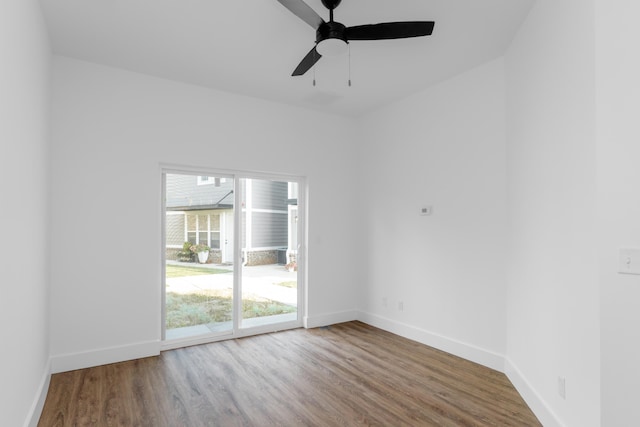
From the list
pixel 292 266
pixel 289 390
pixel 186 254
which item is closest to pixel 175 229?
pixel 186 254

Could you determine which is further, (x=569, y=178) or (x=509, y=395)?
(x=509, y=395)

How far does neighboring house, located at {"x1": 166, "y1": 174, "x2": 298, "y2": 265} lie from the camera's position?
4.12 metres

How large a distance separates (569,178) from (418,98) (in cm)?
249

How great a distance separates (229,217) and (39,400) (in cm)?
247

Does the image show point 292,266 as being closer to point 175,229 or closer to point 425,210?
point 175,229

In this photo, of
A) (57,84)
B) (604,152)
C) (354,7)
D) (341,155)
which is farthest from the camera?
(341,155)

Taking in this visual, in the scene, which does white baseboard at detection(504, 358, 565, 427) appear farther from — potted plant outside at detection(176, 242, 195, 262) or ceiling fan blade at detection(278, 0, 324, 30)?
potted plant outside at detection(176, 242, 195, 262)

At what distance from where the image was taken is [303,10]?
2213 millimetres

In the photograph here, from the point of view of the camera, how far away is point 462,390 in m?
→ 2.98

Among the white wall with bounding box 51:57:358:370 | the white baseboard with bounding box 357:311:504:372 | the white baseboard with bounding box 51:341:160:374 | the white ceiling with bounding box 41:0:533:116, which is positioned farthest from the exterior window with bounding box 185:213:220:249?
the white baseboard with bounding box 357:311:504:372

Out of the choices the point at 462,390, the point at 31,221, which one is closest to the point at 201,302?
the point at 31,221

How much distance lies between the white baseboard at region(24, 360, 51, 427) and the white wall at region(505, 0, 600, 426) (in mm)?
3395

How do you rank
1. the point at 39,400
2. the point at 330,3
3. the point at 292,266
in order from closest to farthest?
the point at 330,3, the point at 39,400, the point at 292,266

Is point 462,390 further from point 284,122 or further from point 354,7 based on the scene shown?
point 284,122
